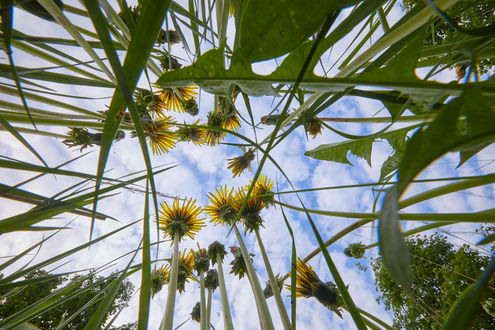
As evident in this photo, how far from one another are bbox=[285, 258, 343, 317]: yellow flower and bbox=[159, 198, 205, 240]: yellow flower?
0.54 meters

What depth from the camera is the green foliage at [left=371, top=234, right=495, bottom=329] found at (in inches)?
61.1

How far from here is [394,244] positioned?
54 millimetres

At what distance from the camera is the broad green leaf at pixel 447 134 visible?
7 cm

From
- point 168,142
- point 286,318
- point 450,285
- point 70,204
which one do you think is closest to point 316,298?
point 286,318

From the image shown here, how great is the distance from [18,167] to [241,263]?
85cm

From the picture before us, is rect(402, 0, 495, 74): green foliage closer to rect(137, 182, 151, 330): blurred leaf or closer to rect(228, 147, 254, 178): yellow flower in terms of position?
rect(137, 182, 151, 330): blurred leaf

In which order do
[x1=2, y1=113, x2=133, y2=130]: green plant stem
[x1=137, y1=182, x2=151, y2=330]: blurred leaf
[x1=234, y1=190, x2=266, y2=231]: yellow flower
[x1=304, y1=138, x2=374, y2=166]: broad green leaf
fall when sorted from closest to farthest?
[x1=137, y1=182, x2=151, y2=330]: blurred leaf → [x1=2, y1=113, x2=133, y2=130]: green plant stem → [x1=304, y1=138, x2=374, y2=166]: broad green leaf → [x1=234, y1=190, x2=266, y2=231]: yellow flower

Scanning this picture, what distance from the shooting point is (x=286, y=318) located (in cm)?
40

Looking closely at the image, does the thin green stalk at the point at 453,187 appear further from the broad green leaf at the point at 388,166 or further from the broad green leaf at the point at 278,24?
the broad green leaf at the point at 278,24

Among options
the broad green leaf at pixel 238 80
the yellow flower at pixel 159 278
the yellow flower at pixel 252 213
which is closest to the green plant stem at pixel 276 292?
the yellow flower at pixel 252 213

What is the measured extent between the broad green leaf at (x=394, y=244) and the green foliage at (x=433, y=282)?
1852 mm

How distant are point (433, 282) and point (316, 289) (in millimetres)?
1875

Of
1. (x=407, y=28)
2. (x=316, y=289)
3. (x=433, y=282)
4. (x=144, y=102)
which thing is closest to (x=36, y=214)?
(x=407, y=28)

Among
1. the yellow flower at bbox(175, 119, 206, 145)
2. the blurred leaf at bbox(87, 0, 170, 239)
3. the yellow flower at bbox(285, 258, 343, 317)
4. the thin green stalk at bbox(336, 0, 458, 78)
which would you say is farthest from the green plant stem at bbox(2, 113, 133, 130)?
the yellow flower at bbox(285, 258, 343, 317)
